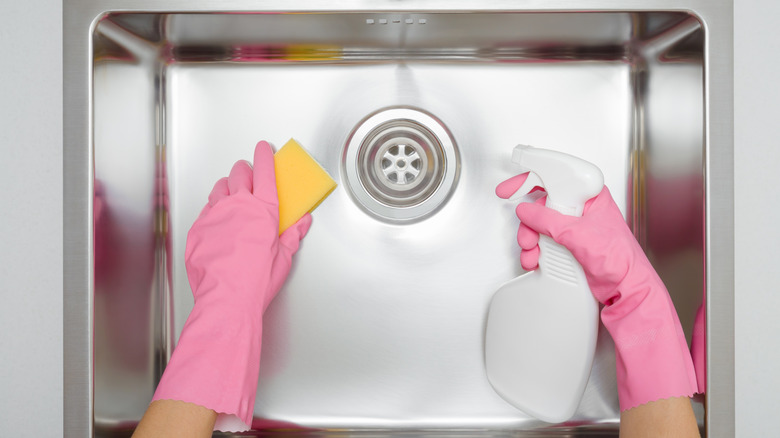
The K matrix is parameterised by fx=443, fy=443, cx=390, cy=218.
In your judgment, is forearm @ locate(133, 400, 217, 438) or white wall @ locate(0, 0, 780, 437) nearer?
forearm @ locate(133, 400, 217, 438)

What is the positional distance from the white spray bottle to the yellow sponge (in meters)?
0.26

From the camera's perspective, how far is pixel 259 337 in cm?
53

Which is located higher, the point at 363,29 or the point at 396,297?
the point at 363,29

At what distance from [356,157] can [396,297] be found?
21 centimetres

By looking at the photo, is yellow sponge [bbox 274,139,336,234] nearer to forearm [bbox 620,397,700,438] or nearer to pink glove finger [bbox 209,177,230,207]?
pink glove finger [bbox 209,177,230,207]

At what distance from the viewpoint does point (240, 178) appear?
0.58 m

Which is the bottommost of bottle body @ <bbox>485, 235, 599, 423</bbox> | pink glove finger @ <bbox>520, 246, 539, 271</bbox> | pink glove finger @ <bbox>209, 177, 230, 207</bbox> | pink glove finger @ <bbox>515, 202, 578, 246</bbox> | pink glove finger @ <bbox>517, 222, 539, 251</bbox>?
bottle body @ <bbox>485, 235, 599, 423</bbox>

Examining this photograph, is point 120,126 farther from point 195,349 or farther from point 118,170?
point 195,349

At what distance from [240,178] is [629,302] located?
19.8 inches

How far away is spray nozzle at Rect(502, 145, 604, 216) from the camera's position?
0.52 metres

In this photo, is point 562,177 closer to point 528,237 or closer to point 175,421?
point 528,237
